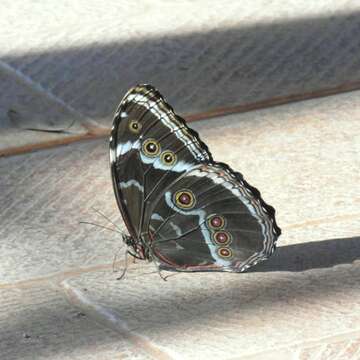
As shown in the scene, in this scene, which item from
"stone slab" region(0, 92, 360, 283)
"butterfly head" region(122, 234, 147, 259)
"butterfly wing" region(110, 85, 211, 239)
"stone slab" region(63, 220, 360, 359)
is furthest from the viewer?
"stone slab" region(0, 92, 360, 283)

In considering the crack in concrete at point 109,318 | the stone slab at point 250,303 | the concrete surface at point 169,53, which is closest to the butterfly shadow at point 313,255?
the stone slab at point 250,303

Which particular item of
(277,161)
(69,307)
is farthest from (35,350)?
(277,161)

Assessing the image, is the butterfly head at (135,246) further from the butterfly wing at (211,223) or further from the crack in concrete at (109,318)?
the crack in concrete at (109,318)

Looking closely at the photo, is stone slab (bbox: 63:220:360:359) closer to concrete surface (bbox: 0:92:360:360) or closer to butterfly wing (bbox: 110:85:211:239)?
concrete surface (bbox: 0:92:360:360)

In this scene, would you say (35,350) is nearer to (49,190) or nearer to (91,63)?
(49,190)

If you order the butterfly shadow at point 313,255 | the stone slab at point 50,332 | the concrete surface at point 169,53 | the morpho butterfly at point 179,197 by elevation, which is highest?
the concrete surface at point 169,53

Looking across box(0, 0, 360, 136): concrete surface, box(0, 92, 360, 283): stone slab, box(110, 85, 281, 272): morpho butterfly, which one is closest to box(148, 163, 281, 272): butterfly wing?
box(110, 85, 281, 272): morpho butterfly
